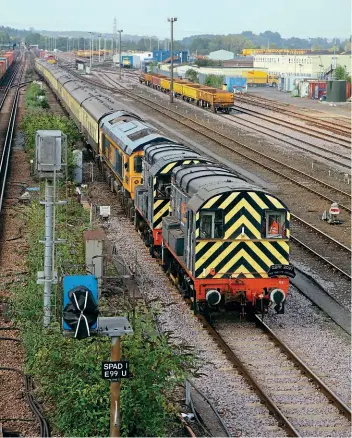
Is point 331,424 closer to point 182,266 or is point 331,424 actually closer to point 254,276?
point 254,276

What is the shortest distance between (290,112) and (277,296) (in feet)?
168

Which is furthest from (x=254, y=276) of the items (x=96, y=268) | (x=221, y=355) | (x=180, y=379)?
(x=180, y=379)

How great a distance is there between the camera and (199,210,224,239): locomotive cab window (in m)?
15.7

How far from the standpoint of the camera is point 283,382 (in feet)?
44.4

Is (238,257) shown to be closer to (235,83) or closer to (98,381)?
(98,381)

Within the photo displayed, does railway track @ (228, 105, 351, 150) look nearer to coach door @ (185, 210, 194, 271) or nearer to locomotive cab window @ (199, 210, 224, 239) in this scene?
coach door @ (185, 210, 194, 271)

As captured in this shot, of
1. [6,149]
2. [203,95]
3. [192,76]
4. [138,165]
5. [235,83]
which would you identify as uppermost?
[192,76]

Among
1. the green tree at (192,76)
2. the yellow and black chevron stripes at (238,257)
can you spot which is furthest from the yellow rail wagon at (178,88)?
the yellow and black chevron stripes at (238,257)

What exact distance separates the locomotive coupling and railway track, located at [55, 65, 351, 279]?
525 cm

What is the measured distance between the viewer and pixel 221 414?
1226 cm

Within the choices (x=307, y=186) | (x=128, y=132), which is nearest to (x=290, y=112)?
(x=307, y=186)

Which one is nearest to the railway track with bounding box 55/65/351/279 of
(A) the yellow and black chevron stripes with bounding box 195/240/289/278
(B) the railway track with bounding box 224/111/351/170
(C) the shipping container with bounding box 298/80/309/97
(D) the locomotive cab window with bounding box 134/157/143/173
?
(B) the railway track with bounding box 224/111/351/170

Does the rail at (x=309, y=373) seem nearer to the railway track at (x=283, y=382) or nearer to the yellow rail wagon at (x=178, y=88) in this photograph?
the railway track at (x=283, y=382)

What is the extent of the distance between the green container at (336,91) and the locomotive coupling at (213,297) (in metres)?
62.2
